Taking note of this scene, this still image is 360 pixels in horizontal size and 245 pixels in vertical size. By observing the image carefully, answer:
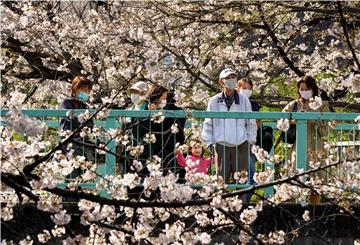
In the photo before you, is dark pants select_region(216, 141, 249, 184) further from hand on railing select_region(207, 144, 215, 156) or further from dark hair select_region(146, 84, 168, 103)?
dark hair select_region(146, 84, 168, 103)

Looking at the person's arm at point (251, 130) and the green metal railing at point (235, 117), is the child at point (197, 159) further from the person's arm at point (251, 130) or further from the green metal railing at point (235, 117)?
the person's arm at point (251, 130)

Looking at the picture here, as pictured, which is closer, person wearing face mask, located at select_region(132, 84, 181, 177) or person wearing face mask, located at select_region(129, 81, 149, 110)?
person wearing face mask, located at select_region(129, 81, 149, 110)

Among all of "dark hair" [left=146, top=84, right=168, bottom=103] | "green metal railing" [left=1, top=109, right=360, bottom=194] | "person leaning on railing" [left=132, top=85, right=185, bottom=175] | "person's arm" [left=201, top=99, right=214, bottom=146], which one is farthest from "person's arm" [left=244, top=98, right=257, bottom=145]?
"dark hair" [left=146, top=84, right=168, bottom=103]

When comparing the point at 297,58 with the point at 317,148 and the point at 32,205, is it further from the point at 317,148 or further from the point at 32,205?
the point at 32,205

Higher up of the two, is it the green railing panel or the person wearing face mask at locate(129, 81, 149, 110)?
the person wearing face mask at locate(129, 81, 149, 110)

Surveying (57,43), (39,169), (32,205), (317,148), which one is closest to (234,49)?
(57,43)

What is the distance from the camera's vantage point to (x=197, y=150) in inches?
370

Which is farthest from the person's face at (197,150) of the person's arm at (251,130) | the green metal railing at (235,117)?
the person's arm at (251,130)

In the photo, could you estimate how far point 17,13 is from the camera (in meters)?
14.9

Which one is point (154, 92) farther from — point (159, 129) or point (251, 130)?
point (251, 130)

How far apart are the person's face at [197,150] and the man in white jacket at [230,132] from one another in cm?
16

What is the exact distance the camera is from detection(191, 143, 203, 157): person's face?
905 cm

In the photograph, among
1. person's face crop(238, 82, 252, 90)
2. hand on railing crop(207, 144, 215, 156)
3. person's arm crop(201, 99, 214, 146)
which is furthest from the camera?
person's face crop(238, 82, 252, 90)

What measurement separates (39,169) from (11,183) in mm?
1430
